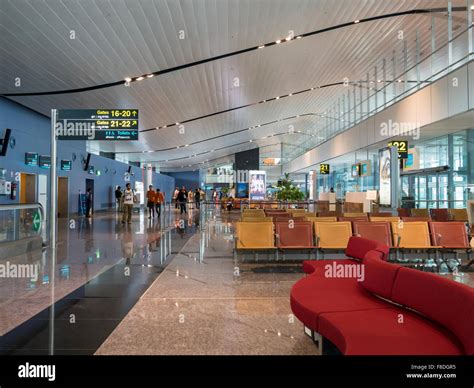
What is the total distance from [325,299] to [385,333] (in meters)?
0.82

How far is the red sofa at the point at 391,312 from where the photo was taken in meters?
2.43

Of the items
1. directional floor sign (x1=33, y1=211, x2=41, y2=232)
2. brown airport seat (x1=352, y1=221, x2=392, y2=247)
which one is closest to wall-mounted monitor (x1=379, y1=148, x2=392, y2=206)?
brown airport seat (x1=352, y1=221, x2=392, y2=247)

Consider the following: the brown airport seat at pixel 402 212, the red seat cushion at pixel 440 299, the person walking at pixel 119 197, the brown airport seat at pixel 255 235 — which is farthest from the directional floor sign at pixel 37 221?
the person walking at pixel 119 197

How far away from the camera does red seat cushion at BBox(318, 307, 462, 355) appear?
246cm

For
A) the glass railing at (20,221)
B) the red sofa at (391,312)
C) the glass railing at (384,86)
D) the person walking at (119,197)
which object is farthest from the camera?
the person walking at (119,197)

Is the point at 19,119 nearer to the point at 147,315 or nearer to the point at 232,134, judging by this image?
the point at 147,315

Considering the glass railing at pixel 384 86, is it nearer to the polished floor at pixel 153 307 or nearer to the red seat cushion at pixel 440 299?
the polished floor at pixel 153 307

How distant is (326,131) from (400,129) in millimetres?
12698

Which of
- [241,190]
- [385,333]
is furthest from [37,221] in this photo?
Result: [241,190]

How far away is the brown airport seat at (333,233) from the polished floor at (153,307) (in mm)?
685

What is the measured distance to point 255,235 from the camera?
6.73 m

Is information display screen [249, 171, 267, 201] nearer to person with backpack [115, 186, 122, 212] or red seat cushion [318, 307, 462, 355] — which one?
person with backpack [115, 186, 122, 212]

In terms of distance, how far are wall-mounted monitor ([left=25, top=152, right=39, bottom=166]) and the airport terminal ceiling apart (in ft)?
6.32
